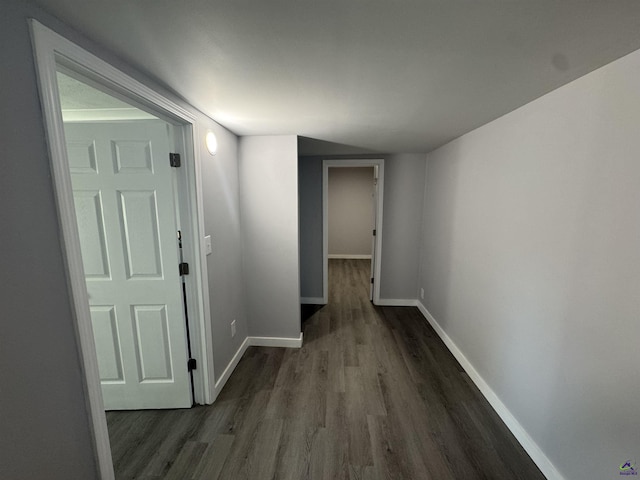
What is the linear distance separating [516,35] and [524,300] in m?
1.45

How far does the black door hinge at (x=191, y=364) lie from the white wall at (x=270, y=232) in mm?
863

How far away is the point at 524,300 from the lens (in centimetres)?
165

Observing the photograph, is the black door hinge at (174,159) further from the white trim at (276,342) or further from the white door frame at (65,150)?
the white trim at (276,342)

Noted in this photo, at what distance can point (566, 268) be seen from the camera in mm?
1352

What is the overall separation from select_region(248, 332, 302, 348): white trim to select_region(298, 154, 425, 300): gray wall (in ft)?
4.13

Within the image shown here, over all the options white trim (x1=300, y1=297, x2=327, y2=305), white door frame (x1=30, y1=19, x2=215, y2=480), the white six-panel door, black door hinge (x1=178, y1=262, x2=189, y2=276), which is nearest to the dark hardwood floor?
the white six-panel door

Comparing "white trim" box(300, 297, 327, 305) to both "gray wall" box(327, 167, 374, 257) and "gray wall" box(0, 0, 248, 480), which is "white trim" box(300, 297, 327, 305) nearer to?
"gray wall" box(327, 167, 374, 257)

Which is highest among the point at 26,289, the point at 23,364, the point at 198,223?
the point at 198,223

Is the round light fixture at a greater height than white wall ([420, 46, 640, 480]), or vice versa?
the round light fixture

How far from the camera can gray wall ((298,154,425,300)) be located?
3.57 m

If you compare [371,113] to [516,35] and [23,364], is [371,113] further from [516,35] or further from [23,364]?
[23,364]

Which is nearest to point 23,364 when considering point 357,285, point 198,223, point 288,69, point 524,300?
point 198,223

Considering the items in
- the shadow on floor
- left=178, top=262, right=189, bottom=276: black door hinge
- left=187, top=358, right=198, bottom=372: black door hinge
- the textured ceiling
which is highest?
the textured ceiling

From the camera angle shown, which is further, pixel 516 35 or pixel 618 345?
pixel 618 345
